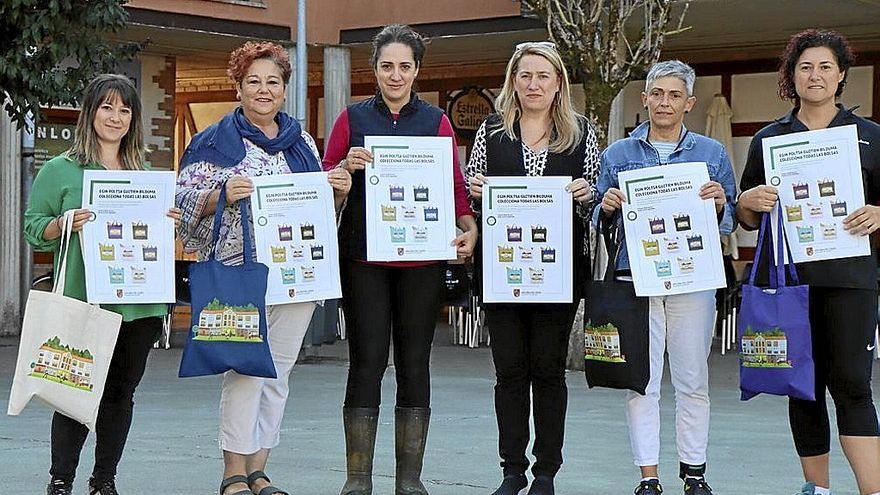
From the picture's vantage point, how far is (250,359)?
647cm

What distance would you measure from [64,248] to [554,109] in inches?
90.3

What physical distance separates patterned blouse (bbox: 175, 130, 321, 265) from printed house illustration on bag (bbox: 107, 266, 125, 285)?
40 centimetres

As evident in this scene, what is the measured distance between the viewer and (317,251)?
6676 millimetres

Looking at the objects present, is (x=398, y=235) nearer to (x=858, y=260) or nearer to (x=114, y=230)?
(x=114, y=230)

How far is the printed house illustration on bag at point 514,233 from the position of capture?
6.76 meters

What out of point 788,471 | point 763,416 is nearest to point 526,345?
point 788,471

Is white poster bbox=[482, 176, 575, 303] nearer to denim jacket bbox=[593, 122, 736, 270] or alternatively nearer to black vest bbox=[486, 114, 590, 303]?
black vest bbox=[486, 114, 590, 303]

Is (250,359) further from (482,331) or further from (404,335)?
(482,331)

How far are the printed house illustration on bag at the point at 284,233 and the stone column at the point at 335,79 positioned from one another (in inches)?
546

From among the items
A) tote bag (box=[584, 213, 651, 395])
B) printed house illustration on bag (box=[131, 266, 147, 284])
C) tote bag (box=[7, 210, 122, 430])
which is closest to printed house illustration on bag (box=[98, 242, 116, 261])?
printed house illustration on bag (box=[131, 266, 147, 284])

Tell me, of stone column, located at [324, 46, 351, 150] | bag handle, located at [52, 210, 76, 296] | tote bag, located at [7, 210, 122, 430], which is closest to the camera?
tote bag, located at [7, 210, 122, 430]

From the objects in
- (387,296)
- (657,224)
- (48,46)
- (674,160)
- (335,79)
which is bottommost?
(387,296)

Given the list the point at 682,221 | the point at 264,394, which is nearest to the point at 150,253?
the point at 264,394

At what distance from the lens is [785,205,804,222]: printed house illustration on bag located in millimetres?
6387
